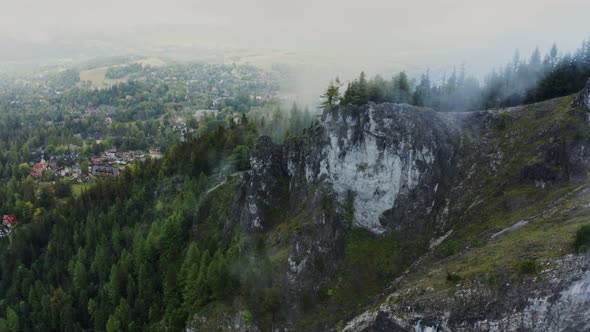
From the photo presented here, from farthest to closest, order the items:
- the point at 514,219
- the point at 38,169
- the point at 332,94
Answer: the point at 38,169 < the point at 332,94 < the point at 514,219

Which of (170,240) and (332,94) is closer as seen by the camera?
(332,94)

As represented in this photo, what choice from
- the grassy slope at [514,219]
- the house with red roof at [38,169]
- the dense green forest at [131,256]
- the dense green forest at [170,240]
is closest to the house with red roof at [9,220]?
the dense green forest at [170,240]

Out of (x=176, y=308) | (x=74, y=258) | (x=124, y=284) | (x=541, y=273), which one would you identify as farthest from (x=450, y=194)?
(x=74, y=258)

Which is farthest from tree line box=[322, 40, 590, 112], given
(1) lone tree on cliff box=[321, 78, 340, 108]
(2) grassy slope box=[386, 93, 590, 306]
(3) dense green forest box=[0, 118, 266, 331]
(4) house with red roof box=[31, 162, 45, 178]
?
(4) house with red roof box=[31, 162, 45, 178]

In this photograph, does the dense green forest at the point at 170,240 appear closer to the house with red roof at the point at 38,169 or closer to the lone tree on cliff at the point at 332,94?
the lone tree on cliff at the point at 332,94

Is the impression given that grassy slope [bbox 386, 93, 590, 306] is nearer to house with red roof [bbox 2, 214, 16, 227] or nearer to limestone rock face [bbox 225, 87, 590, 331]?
limestone rock face [bbox 225, 87, 590, 331]

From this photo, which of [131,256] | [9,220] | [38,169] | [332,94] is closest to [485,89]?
[332,94]

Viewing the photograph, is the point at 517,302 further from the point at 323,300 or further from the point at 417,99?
the point at 417,99

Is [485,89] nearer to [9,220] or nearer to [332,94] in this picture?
[332,94]
